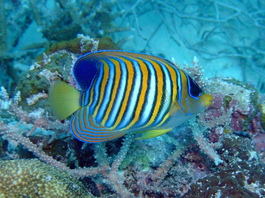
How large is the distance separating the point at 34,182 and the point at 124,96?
3.31 feet

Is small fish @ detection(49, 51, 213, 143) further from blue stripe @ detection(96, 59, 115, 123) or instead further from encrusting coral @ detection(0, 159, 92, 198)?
encrusting coral @ detection(0, 159, 92, 198)

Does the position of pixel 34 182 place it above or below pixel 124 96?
below

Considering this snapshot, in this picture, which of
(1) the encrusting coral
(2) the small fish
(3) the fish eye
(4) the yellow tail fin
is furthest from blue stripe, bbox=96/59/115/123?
(1) the encrusting coral

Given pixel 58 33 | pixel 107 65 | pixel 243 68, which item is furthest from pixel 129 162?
pixel 243 68

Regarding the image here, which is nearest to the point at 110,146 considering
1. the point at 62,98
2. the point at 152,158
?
the point at 152,158

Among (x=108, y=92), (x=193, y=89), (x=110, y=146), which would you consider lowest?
(x=110, y=146)

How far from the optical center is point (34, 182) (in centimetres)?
167

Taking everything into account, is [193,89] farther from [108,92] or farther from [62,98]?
[62,98]

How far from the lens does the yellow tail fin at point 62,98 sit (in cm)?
127

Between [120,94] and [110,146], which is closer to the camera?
[120,94]

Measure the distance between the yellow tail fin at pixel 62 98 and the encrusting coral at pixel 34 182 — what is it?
2.19 feet

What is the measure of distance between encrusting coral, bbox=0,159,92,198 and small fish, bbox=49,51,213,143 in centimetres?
59

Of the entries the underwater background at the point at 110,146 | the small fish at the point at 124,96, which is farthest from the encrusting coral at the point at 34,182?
the small fish at the point at 124,96

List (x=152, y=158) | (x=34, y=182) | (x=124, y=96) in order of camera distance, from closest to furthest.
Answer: (x=124, y=96)
(x=34, y=182)
(x=152, y=158)
